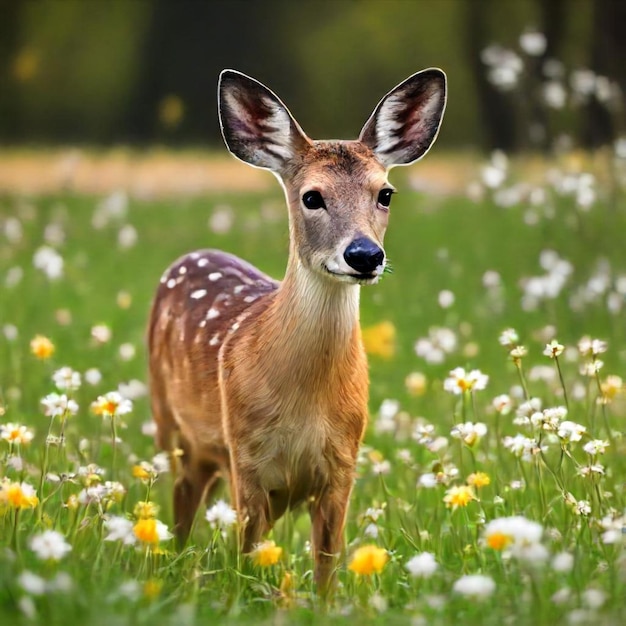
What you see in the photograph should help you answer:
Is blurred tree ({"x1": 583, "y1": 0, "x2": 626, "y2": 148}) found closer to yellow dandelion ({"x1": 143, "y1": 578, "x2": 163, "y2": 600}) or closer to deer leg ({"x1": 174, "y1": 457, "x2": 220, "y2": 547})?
deer leg ({"x1": 174, "y1": 457, "x2": 220, "y2": 547})

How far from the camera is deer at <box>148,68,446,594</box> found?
4426 mm

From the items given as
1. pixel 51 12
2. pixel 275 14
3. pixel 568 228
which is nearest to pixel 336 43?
pixel 275 14

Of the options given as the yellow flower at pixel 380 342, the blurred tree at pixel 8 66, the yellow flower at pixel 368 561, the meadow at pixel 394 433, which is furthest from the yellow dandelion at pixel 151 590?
the blurred tree at pixel 8 66

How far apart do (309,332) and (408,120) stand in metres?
1.05

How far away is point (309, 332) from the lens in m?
4.53

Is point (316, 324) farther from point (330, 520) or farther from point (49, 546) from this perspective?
point (49, 546)

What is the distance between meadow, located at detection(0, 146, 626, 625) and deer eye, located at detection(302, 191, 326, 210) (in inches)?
19.9

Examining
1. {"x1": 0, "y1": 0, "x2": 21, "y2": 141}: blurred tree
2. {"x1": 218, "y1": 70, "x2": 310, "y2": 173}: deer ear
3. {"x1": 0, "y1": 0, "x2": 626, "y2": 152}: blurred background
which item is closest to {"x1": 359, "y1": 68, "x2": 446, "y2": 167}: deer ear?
{"x1": 218, "y1": 70, "x2": 310, "y2": 173}: deer ear

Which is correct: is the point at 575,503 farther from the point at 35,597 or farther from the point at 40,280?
the point at 40,280

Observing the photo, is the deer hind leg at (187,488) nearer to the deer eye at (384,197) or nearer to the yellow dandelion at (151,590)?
the deer eye at (384,197)

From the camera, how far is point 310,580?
15.0 feet

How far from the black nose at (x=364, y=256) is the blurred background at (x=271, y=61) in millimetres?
12718

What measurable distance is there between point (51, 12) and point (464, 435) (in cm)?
1867

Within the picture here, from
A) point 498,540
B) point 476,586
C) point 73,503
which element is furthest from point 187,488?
point 476,586
